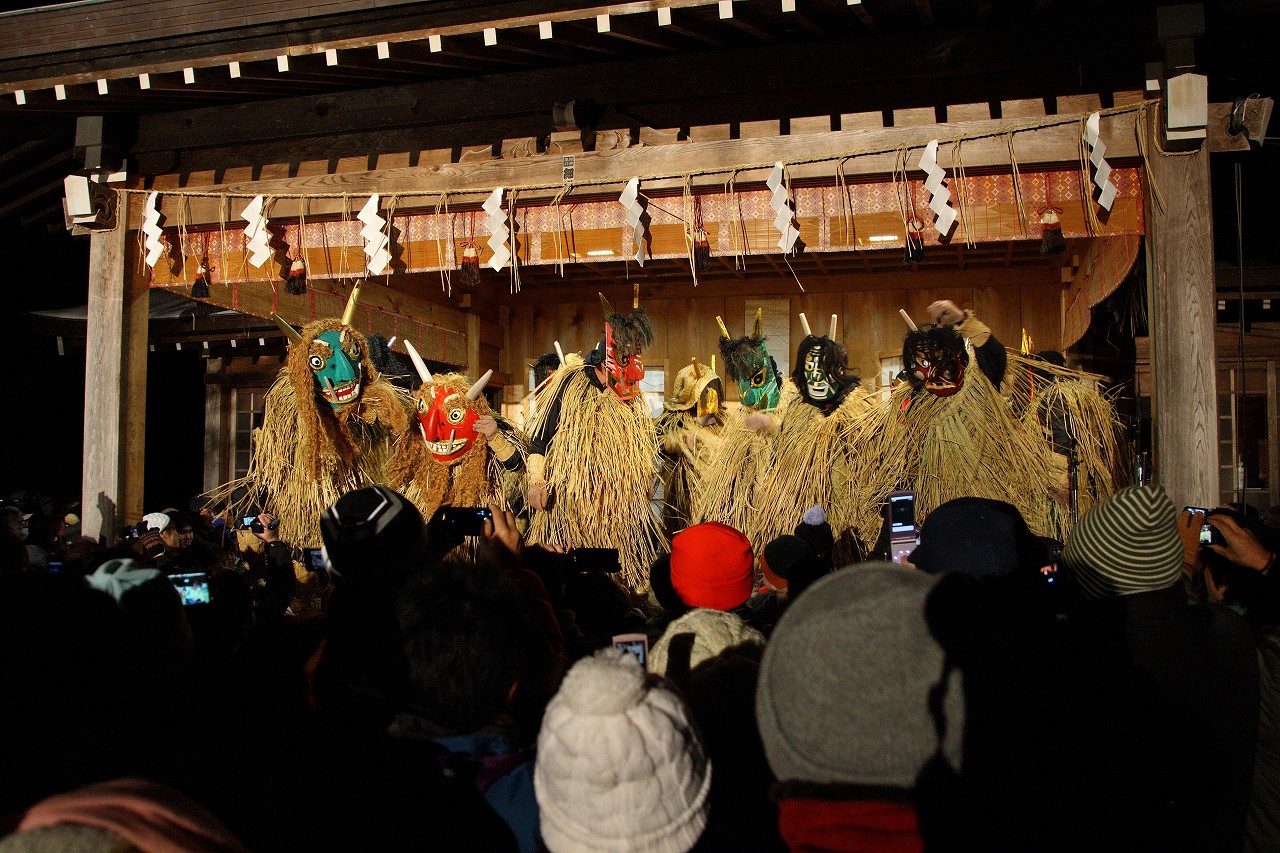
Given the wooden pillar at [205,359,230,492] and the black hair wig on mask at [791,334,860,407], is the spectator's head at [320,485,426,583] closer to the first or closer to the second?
A: the black hair wig on mask at [791,334,860,407]

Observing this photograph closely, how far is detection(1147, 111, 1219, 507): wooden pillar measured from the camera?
388 centimetres

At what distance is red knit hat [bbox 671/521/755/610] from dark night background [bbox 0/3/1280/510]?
6131 millimetres

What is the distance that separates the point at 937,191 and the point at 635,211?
4.87 ft

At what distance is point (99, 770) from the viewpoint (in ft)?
4.63

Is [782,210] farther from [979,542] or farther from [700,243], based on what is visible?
[979,542]

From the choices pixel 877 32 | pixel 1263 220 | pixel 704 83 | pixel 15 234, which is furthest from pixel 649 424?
pixel 15 234

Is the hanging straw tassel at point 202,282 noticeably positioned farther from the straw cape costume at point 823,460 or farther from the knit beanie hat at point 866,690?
the knit beanie hat at point 866,690

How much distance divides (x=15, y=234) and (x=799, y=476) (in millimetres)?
8629

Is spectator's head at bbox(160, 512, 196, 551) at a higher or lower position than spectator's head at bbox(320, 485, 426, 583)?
lower

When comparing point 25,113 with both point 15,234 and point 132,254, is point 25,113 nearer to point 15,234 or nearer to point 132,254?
point 132,254

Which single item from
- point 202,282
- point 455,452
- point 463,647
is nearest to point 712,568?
point 463,647

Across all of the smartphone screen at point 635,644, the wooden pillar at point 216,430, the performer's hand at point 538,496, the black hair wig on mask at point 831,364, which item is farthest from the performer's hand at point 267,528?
the wooden pillar at point 216,430

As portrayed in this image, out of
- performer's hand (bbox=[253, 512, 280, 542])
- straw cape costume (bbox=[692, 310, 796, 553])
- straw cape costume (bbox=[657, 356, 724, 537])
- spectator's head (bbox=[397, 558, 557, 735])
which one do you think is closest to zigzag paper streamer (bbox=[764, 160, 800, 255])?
straw cape costume (bbox=[692, 310, 796, 553])

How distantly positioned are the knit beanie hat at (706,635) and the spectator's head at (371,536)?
2.04 feet
